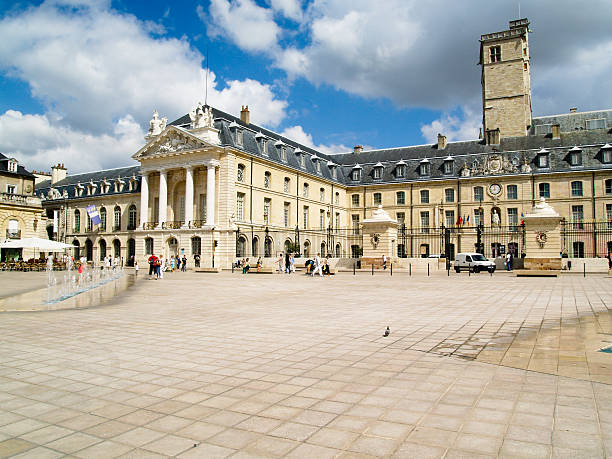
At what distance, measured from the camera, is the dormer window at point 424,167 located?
53812 mm

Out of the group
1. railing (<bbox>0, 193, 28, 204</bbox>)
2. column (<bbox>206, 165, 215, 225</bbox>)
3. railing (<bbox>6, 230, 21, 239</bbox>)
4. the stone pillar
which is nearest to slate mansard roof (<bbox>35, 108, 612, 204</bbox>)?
column (<bbox>206, 165, 215, 225</bbox>)

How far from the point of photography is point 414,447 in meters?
3.23

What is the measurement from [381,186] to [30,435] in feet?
178

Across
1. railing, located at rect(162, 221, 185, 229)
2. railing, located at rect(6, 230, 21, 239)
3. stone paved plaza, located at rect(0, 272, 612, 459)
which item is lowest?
stone paved plaza, located at rect(0, 272, 612, 459)

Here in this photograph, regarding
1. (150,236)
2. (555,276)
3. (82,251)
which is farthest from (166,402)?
(82,251)

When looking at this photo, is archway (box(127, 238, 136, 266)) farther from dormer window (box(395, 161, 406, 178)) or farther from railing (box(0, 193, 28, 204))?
dormer window (box(395, 161, 406, 178))

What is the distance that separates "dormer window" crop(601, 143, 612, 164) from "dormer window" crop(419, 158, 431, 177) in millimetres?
17286

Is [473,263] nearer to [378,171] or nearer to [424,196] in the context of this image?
[424,196]

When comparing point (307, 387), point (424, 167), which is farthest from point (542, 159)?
point (307, 387)

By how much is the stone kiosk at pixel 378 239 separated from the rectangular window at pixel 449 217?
24374 mm

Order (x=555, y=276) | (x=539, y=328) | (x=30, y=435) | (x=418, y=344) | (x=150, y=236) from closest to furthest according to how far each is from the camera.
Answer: (x=30, y=435) < (x=418, y=344) < (x=539, y=328) < (x=555, y=276) < (x=150, y=236)

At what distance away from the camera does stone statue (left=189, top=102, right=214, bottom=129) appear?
42.8 meters

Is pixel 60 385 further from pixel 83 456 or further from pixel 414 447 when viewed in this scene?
pixel 414 447

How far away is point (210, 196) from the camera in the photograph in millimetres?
41406
